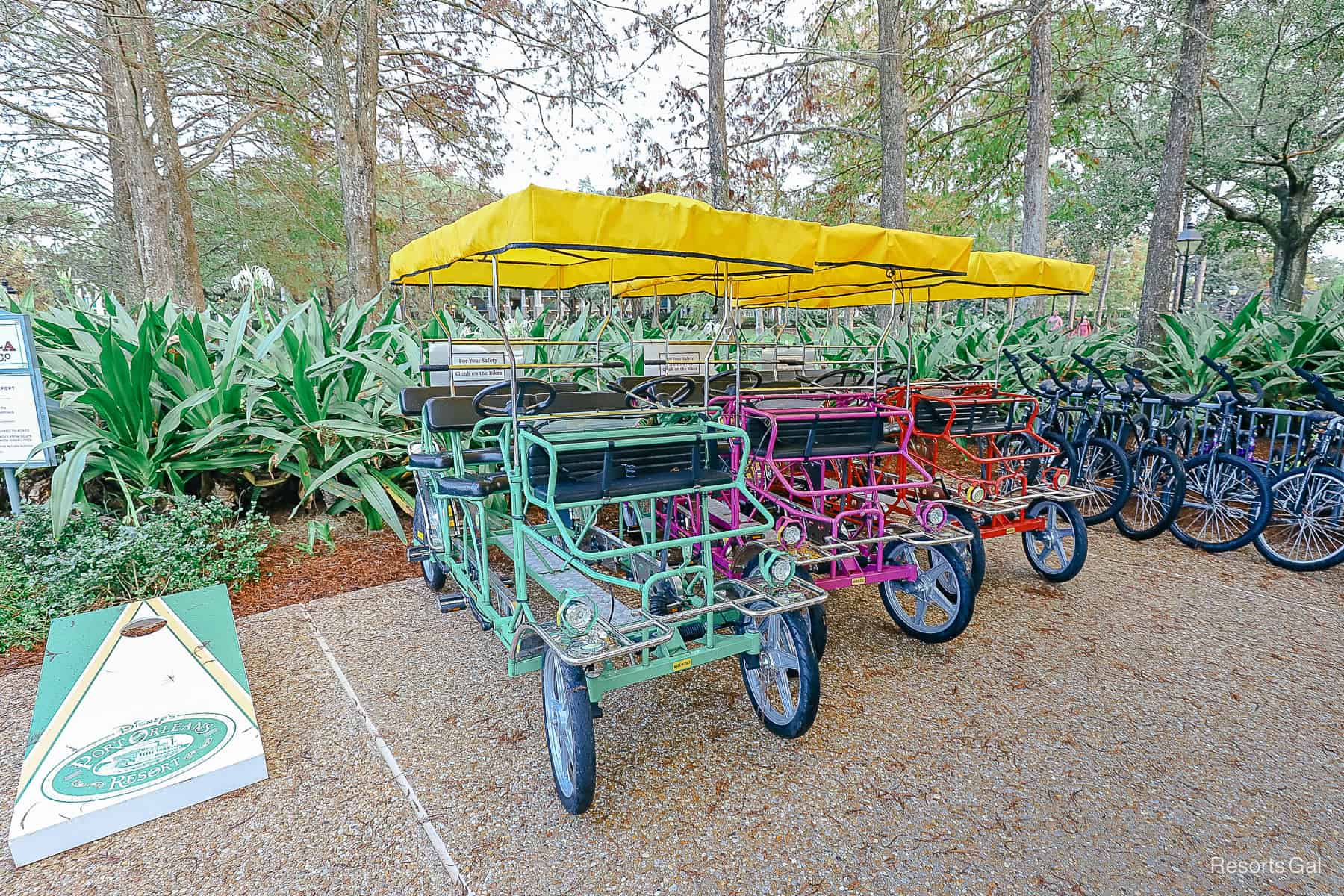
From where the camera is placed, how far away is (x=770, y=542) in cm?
335

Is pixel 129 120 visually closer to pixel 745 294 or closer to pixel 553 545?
pixel 745 294

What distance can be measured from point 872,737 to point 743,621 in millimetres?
711

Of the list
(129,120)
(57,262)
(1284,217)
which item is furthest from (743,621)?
(57,262)

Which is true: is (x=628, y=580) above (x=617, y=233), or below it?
below

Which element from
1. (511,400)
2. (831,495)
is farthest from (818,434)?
(511,400)

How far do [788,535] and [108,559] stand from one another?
3788 mm

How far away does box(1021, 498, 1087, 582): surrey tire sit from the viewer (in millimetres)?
4270

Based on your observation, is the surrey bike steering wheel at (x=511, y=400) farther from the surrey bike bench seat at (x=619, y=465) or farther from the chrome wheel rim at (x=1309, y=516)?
the chrome wheel rim at (x=1309, y=516)

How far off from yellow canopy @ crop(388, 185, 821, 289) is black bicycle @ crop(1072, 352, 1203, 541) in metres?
3.35

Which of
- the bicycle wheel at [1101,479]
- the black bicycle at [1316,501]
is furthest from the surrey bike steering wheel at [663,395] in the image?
the black bicycle at [1316,501]

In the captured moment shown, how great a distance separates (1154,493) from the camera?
5.32 meters

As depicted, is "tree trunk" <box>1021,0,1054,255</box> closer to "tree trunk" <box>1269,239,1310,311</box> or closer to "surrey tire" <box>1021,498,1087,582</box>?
"surrey tire" <box>1021,498,1087,582</box>

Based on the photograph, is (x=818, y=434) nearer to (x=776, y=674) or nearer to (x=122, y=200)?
(x=776, y=674)

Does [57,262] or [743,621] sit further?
[57,262]
